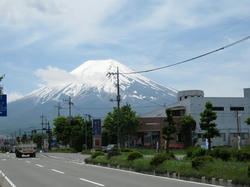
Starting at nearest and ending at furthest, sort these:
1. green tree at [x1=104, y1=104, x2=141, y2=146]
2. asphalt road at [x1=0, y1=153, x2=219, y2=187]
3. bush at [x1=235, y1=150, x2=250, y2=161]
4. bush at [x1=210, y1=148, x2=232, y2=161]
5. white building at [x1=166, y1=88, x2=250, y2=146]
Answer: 1. asphalt road at [x1=0, y1=153, x2=219, y2=187]
2. bush at [x1=235, y1=150, x2=250, y2=161]
3. bush at [x1=210, y1=148, x2=232, y2=161]
4. green tree at [x1=104, y1=104, x2=141, y2=146]
5. white building at [x1=166, y1=88, x2=250, y2=146]

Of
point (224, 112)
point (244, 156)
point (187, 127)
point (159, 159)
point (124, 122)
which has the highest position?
point (224, 112)

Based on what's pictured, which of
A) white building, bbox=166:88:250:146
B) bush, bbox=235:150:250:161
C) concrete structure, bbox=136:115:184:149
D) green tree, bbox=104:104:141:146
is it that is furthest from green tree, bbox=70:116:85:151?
bush, bbox=235:150:250:161

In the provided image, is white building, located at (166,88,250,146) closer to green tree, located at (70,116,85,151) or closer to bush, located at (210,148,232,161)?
green tree, located at (70,116,85,151)

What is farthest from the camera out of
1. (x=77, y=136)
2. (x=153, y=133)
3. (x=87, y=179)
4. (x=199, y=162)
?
(x=77, y=136)

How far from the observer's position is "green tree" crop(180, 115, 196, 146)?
65750 mm

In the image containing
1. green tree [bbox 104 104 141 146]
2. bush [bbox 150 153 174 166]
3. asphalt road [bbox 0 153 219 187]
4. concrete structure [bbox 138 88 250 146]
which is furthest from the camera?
concrete structure [bbox 138 88 250 146]

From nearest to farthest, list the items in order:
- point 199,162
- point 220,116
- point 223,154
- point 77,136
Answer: point 199,162 < point 223,154 < point 220,116 < point 77,136

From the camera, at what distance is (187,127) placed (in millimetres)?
66188

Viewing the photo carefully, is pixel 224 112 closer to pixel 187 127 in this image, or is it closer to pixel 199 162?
pixel 187 127

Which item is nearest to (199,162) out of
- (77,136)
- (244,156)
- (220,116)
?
(244,156)

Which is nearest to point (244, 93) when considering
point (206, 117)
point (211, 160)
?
point (206, 117)

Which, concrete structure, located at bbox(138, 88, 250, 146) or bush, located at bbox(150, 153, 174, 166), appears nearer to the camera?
bush, located at bbox(150, 153, 174, 166)

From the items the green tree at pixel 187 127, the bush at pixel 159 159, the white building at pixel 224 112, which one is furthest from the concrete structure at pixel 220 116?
the bush at pixel 159 159

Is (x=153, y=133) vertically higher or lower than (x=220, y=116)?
lower
